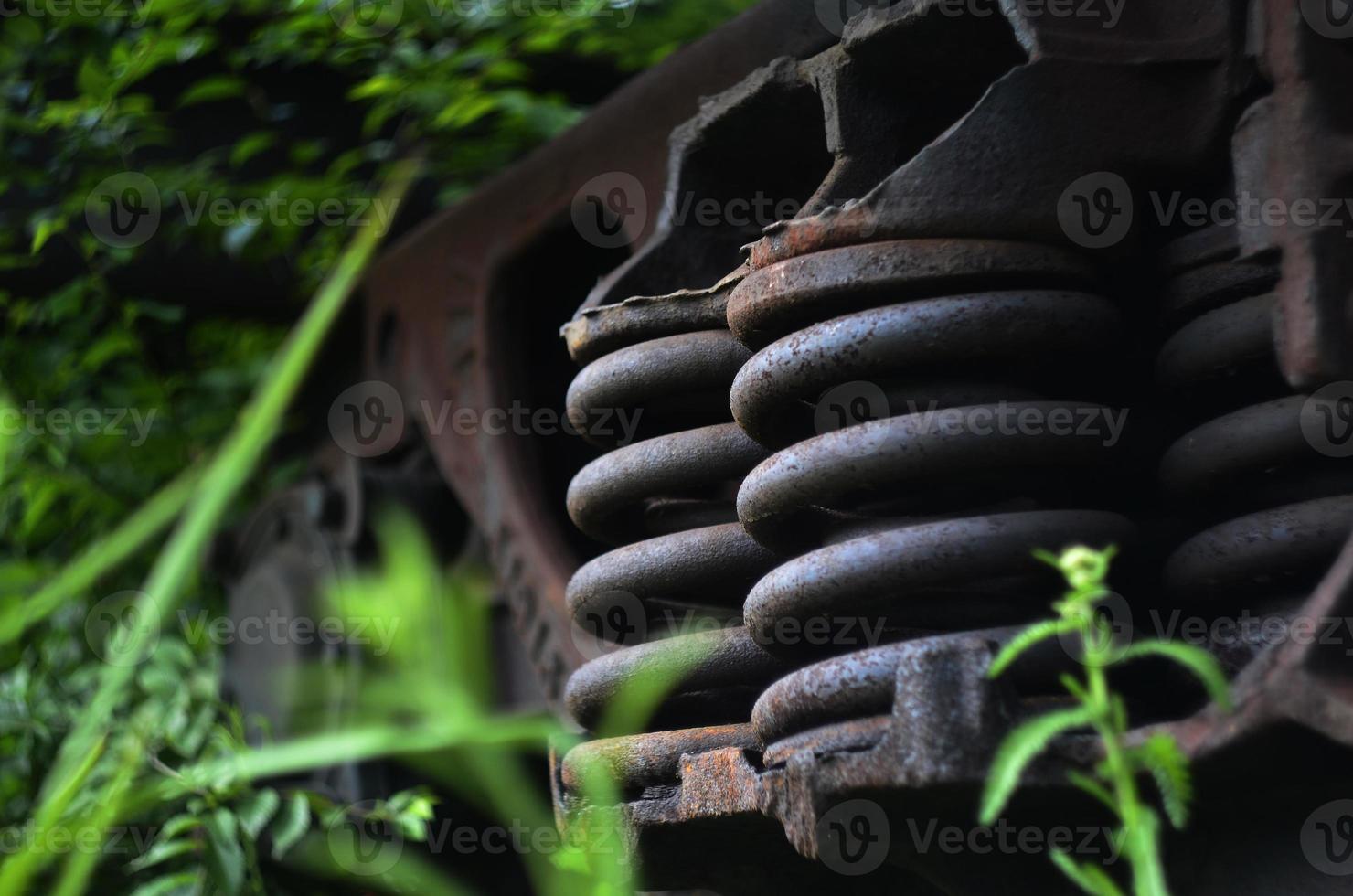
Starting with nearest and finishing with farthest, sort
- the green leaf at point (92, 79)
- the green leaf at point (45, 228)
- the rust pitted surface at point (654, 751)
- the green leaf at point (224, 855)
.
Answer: the rust pitted surface at point (654, 751) < the green leaf at point (224, 855) < the green leaf at point (45, 228) < the green leaf at point (92, 79)

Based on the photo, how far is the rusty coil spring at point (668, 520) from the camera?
109 centimetres

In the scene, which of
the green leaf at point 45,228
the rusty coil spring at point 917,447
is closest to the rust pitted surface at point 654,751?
the rusty coil spring at point 917,447

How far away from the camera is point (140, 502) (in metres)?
2.65

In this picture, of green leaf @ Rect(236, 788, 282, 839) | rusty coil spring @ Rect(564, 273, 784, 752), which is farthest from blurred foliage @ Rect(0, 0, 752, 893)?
rusty coil spring @ Rect(564, 273, 784, 752)

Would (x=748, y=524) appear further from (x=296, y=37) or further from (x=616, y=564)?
(x=296, y=37)

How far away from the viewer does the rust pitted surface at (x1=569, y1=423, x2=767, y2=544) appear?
1.11 metres

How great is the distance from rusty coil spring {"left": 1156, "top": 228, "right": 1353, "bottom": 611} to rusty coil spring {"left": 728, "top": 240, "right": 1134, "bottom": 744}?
50 mm

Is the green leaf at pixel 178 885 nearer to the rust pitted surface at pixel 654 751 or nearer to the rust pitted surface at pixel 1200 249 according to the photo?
the rust pitted surface at pixel 654 751

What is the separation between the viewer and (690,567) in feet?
3.63

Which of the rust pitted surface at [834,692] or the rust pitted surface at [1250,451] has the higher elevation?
the rust pitted surface at [1250,451]

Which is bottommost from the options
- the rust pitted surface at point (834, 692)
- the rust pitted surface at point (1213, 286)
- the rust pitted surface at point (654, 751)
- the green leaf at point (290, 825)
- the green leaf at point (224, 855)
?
the green leaf at point (290, 825)

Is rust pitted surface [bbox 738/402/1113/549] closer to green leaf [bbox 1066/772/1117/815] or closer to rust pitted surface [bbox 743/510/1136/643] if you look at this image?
rust pitted surface [bbox 743/510/1136/643]

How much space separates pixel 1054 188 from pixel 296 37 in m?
1.79

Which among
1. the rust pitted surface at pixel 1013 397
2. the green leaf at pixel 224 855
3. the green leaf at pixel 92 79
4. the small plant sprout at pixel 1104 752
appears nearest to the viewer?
the small plant sprout at pixel 1104 752
